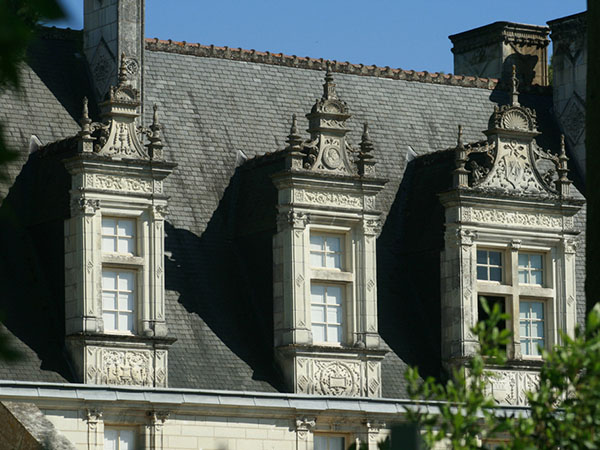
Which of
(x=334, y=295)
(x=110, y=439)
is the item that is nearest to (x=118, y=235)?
(x=110, y=439)

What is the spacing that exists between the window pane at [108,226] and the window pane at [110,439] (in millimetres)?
3053

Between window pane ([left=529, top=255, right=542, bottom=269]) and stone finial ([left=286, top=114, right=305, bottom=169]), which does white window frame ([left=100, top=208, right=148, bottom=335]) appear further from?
window pane ([left=529, top=255, right=542, bottom=269])

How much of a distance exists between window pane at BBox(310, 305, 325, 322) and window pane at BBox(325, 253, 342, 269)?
2.33ft

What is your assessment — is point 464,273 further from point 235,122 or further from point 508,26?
point 508,26

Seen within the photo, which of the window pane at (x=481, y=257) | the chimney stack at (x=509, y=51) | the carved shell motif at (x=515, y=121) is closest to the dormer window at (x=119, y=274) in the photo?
the window pane at (x=481, y=257)

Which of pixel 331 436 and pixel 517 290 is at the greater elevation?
pixel 517 290

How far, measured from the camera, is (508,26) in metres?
30.3

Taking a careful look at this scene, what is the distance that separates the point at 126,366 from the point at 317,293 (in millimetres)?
3715

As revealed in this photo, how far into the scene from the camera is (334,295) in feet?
76.0

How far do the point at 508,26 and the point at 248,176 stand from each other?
28.6ft

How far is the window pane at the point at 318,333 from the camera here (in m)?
22.9

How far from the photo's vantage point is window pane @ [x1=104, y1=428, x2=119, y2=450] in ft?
68.2

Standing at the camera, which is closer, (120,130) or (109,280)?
(109,280)

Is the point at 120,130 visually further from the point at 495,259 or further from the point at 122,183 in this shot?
the point at 495,259
